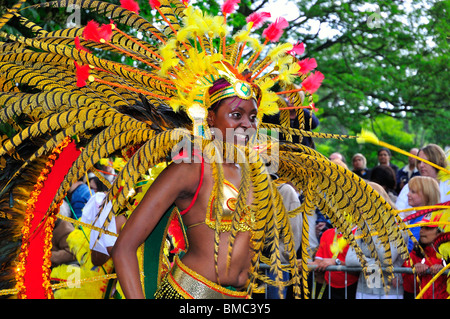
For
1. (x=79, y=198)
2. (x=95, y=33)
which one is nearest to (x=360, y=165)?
(x=79, y=198)

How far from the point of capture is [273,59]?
2.88 m

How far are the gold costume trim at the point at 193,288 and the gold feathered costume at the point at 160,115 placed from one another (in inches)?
10.8

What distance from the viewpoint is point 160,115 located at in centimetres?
278

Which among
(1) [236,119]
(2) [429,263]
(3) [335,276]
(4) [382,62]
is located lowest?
(3) [335,276]

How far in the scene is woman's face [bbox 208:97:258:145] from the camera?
267 cm

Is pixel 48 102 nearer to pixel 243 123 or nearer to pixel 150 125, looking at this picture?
pixel 150 125

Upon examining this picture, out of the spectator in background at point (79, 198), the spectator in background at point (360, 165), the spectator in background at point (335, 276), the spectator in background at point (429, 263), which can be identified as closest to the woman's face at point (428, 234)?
the spectator in background at point (429, 263)

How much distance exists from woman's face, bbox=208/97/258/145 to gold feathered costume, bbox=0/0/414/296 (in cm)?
7

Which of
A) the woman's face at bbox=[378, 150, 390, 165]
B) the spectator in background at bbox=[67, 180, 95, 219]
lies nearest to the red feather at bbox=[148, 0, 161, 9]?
the spectator in background at bbox=[67, 180, 95, 219]

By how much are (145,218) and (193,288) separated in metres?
0.45

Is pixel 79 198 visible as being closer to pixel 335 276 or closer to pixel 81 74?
pixel 335 276

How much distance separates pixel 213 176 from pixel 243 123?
0.97 ft

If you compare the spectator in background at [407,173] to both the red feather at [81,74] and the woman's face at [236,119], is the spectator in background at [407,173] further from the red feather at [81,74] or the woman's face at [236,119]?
the red feather at [81,74]
